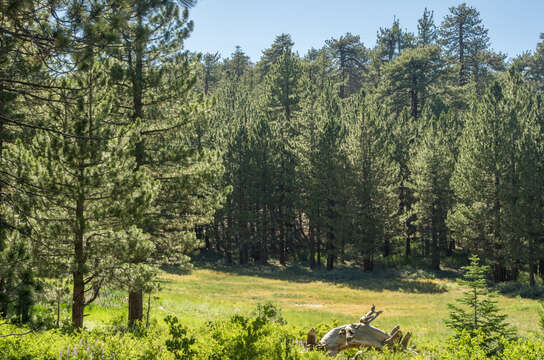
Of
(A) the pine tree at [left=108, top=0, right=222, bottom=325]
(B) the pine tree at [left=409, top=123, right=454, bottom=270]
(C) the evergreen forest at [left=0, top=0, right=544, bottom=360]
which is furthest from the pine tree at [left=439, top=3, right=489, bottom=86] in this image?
(A) the pine tree at [left=108, top=0, right=222, bottom=325]

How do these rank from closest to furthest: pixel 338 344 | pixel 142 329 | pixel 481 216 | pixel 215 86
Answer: pixel 338 344, pixel 142 329, pixel 481 216, pixel 215 86

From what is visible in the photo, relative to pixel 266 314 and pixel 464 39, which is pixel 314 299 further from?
pixel 464 39

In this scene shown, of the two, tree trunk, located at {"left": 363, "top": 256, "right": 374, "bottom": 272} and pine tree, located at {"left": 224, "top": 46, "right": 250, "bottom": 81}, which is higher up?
pine tree, located at {"left": 224, "top": 46, "right": 250, "bottom": 81}

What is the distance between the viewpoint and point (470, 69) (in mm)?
56219

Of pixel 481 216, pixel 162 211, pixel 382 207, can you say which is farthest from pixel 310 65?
pixel 162 211

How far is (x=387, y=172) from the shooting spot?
33.7 meters

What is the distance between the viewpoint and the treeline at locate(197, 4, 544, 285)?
2777 centimetres

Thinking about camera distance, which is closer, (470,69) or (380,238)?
(380,238)

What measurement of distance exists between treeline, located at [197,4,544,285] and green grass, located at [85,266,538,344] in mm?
3982

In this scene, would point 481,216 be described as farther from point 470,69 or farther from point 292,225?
point 470,69

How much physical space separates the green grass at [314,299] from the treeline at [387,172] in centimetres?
398

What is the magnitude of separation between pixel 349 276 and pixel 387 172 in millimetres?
9338

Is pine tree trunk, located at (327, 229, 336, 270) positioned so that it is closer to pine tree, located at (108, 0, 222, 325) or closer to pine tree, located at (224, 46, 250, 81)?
pine tree, located at (108, 0, 222, 325)

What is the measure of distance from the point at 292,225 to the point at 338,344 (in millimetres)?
32813
